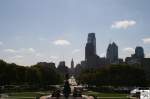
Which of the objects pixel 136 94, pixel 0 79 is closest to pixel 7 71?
pixel 0 79

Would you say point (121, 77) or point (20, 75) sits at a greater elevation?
point (20, 75)

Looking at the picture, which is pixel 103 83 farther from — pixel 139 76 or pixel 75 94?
pixel 75 94

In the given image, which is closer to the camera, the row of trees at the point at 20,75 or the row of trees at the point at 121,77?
the row of trees at the point at 20,75

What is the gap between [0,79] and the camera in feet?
363

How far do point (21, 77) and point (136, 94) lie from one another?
7433cm

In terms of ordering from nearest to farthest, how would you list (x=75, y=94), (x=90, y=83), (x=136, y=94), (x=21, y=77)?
(x=75, y=94), (x=136, y=94), (x=21, y=77), (x=90, y=83)

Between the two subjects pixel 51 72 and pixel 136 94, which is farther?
pixel 51 72

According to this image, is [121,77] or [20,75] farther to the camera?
[121,77]

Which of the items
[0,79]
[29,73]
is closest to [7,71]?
[0,79]

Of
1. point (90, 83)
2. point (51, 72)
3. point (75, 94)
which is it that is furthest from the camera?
point (51, 72)

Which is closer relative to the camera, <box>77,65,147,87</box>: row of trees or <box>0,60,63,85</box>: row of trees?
<box>0,60,63,85</box>: row of trees

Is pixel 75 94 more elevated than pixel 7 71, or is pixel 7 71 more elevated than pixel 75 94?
pixel 7 71

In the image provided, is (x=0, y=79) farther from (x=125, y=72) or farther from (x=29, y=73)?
(x=125, y=72)

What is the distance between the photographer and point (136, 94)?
58.6m
